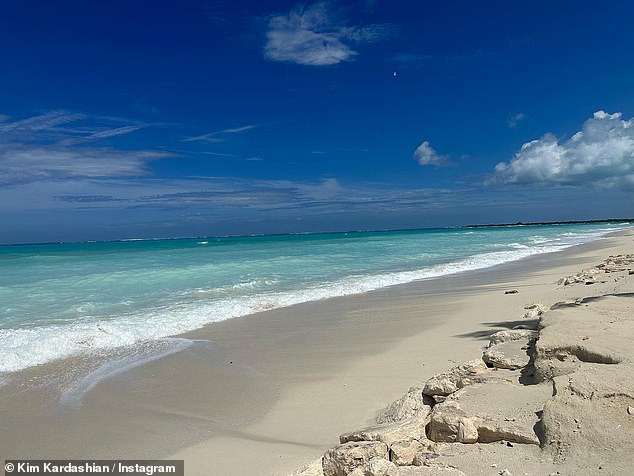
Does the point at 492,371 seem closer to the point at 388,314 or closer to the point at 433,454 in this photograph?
the point at 433,454

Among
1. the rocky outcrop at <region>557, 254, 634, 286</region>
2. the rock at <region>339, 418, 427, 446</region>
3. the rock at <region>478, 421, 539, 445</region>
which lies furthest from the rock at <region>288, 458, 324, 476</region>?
the rocky outcrop at <region>557, 254, 634, 286</region>

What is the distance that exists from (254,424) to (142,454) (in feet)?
3.45

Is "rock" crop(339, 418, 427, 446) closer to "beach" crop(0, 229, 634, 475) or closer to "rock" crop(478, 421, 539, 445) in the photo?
"rock" crop(478, 421, 539, 445)

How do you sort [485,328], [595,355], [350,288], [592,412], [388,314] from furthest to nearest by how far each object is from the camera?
[350,288]
[388,314]
[485,328]
[595,355]
[592,412]

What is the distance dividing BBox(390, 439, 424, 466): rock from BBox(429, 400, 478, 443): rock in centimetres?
22

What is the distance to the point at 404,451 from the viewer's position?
10.2ft

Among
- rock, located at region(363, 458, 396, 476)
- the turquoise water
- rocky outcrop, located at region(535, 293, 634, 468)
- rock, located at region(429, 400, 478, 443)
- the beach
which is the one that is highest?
rocky outcrop, located at region(535, 293, 634, 468)

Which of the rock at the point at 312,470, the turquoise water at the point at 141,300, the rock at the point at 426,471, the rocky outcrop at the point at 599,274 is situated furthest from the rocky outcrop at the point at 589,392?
the turquoise water at the point at 141,300

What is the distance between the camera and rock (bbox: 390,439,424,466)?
10.0 ft

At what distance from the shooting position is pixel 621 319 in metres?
5.23

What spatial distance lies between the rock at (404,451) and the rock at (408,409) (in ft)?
1.57

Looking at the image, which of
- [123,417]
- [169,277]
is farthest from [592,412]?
[169,277]

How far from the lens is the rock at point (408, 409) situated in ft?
12.5

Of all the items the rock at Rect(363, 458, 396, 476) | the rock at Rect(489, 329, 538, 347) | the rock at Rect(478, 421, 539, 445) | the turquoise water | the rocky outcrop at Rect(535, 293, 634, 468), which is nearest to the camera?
the rocky outcrop at Rect(535, 293, 634, 468)
